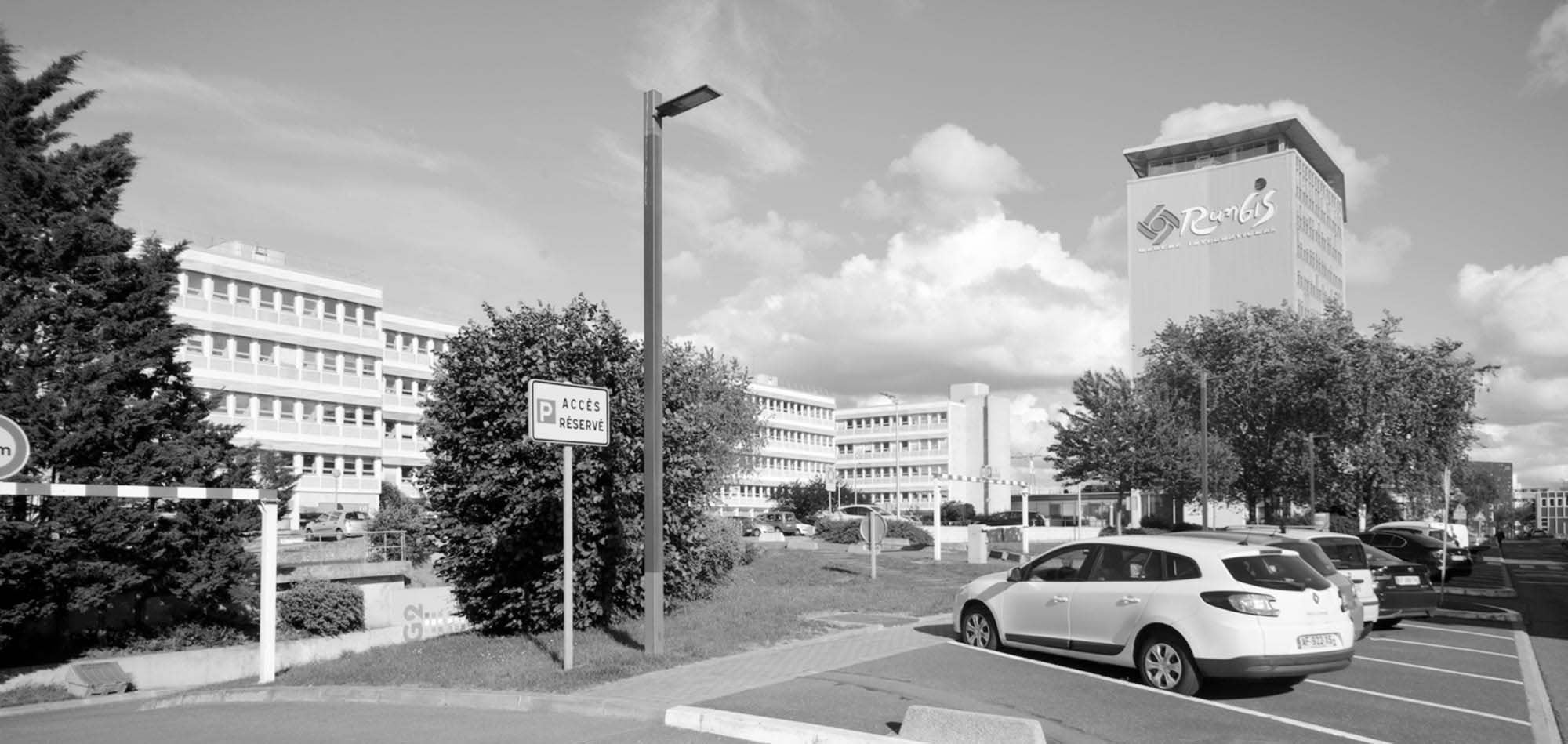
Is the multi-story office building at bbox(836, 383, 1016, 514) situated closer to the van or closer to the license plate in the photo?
the van

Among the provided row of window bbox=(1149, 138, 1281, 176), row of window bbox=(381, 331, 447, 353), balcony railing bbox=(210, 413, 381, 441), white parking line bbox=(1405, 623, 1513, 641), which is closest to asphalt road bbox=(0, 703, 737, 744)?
white parking line bbox=(1405, 623, 1513, 641)

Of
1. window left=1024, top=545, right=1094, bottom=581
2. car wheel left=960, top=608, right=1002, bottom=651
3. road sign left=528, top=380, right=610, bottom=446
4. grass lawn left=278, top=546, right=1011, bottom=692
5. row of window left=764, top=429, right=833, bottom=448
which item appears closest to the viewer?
road sign left=528, top=380, right=610, bottom=446

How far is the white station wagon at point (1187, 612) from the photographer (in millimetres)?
9867

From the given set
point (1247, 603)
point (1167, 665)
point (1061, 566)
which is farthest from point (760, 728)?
point (1061, 566)

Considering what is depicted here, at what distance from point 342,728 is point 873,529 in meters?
18.4

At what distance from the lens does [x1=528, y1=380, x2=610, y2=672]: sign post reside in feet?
34.8

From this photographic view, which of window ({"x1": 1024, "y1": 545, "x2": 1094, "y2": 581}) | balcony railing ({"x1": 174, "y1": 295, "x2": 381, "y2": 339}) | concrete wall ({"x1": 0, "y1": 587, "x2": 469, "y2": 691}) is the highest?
balcony railing ({"x1": 174, "y1": 295, "x2": 381, "y2": 339})

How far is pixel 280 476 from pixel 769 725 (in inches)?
1149

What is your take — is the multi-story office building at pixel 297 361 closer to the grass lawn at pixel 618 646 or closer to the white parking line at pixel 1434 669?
the grass lawn at pixel 618 646

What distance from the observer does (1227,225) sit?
116 metres

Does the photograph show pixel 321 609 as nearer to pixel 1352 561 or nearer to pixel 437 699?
pixel 437 699

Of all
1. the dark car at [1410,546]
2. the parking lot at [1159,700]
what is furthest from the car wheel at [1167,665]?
the dark car at [1410,546]

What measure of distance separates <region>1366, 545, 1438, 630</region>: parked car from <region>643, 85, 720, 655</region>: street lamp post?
36.1 ft

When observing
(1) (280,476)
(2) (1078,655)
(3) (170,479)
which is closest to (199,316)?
(1) (280,476)
